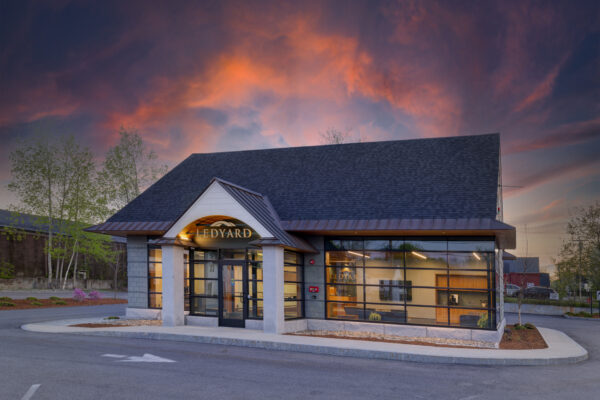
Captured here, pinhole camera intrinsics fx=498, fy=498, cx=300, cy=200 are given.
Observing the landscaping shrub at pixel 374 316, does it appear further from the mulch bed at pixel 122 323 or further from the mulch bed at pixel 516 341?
the mulch bed at pixel 122 323

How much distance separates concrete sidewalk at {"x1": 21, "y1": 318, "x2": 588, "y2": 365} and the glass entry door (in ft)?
3.19

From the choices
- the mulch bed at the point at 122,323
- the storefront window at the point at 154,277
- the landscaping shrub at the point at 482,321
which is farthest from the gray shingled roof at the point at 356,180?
the mulch bed at the point at 122,323

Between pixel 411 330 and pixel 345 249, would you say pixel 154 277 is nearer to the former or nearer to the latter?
pixel 345 249

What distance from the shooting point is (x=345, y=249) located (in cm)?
2000

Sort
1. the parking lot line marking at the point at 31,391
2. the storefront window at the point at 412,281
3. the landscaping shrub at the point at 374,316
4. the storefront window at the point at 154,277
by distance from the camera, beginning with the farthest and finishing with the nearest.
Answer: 1. the storefront window at the point at 154,277
2. the landscaping shrub at the point at 374,316
3. the storefront window at the point at 412,281
4. the parking lot line marking at the point at 31,391

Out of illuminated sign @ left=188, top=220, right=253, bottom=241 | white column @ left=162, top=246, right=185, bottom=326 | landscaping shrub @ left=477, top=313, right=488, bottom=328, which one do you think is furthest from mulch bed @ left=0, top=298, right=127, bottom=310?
landscaping shrub @ left=477, top=313, right=488, bottom=328

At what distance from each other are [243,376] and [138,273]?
13630 mm

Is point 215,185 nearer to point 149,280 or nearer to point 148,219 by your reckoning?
point 148,219

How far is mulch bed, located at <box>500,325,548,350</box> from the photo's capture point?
54.3 ft

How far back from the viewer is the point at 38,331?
18.1 m

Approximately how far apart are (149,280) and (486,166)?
1551 cm

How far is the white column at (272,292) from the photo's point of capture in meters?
17.9

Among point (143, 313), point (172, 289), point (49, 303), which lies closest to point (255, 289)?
point (172, 289)

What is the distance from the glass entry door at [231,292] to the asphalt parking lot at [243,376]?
459 centimetres
